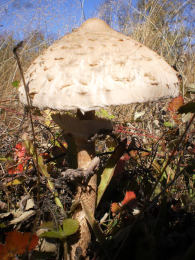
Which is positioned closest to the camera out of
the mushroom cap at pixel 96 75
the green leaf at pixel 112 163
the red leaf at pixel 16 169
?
the mushroom cap at pixel 96 75

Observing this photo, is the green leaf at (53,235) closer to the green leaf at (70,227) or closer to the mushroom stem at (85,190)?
the green leaf at (70,227)

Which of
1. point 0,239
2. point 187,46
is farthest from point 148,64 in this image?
point 187,46

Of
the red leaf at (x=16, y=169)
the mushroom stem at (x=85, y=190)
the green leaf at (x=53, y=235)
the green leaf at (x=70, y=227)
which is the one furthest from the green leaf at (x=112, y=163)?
the red leaf at (x=16, y=169)

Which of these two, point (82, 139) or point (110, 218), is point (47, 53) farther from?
point (110, 218)

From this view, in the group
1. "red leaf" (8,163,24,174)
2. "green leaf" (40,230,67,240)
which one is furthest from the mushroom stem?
"red leaf" (8,163,24,174)

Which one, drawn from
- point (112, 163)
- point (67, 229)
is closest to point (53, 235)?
point (67, 229)

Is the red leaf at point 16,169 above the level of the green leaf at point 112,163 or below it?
below

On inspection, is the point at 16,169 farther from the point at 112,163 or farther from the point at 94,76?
the point at 94,76
